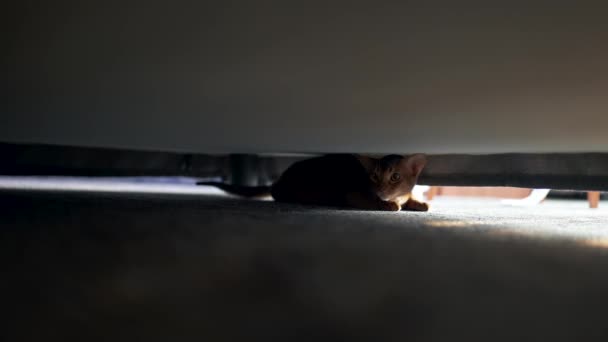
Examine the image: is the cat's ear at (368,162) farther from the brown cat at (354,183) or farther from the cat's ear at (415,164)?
the cat's ear at (415,164)

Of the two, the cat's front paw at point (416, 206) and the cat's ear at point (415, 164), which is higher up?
the cat's ear at point (415, 164)

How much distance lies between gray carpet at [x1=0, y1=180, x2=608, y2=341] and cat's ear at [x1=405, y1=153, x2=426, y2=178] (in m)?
1.06

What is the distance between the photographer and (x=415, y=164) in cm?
185

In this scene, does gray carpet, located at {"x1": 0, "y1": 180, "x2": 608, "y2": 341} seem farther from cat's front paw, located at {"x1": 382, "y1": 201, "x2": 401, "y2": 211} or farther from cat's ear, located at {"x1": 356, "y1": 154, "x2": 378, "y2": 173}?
cat's ear, located at {"x1": 356, "y1": 154, "x2": 378, "y2": 173}

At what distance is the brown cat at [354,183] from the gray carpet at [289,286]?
3.01 feet

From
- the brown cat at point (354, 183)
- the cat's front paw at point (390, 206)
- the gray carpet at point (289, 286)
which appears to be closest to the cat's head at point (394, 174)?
the brown cat at point (354, 183)

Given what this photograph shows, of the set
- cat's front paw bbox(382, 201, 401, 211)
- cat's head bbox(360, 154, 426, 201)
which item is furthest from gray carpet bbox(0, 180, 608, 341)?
cat's head bbox(360, 154, 426, 201)

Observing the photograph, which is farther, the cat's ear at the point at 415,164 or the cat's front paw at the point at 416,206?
the cat's ear at the point at 415,164

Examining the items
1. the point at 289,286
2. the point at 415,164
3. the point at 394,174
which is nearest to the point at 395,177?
the point at 394,174

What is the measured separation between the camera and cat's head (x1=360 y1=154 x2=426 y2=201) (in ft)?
5.76

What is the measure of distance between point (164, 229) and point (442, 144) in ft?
3.13

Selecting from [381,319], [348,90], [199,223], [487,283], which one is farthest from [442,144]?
[381,319]

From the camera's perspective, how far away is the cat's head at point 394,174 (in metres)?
1.75

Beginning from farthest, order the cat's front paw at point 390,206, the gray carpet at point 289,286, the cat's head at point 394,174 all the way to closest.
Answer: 1. the cat's head at point 394,174
2. the cat's front paw at point 390,206
3. the gray carpet at point 289,286
